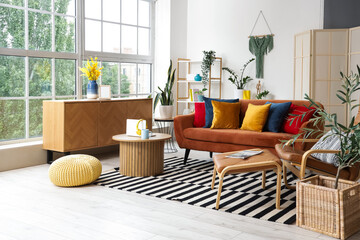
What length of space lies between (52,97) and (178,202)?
10.0ft

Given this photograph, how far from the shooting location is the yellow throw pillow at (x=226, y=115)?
5.64 metres

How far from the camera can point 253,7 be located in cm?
760

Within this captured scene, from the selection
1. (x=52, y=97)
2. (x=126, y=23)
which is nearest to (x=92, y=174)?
(x=52, y=97)

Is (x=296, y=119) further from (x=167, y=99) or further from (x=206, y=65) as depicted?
(x=206, y=65)

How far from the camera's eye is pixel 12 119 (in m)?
5.57

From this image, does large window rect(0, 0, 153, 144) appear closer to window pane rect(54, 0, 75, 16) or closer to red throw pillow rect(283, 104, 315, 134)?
window pane rect(54, 0, 75, 16)

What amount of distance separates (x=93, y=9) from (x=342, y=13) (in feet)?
13.5

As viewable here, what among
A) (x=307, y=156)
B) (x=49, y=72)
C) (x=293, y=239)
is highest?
(x=49, y=72)

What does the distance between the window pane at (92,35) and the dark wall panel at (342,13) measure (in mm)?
3825

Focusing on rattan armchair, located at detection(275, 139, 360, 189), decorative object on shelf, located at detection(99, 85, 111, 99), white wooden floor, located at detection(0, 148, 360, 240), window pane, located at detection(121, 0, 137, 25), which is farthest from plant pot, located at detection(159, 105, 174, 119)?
rattan armchair, located at detection(275, 139, 360, 189)

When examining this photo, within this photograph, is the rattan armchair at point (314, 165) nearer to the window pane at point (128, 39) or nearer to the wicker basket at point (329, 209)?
the wicker basket at point (329, 209)

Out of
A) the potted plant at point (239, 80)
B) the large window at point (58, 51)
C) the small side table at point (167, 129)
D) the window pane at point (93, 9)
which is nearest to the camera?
the large window at point (58, 51)

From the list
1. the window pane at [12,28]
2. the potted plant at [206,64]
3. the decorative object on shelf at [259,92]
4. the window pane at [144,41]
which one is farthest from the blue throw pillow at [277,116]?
the window pane at [12,28]

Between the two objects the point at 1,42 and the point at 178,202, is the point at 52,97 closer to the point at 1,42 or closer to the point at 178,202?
the point at 1,42
